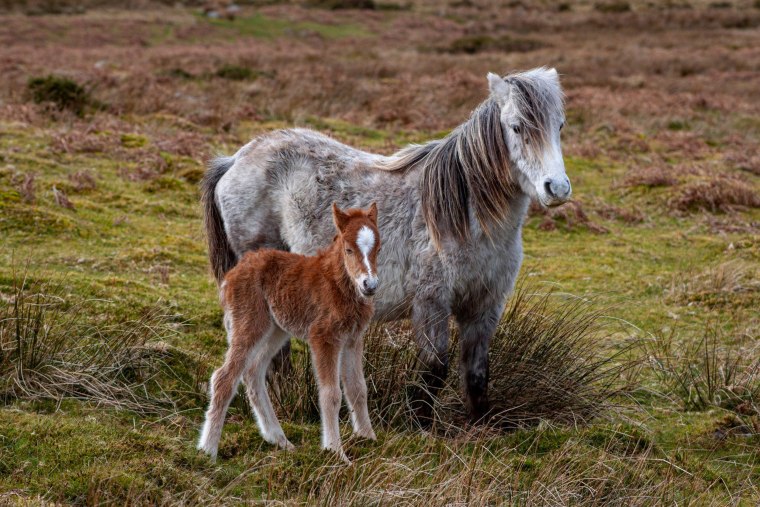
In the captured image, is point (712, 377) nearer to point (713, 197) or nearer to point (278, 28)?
point (713, 197)

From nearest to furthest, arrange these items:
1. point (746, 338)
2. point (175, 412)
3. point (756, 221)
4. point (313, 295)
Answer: point (313, 295) → point (175, 412) → point (746, 338) → point (756, 221)

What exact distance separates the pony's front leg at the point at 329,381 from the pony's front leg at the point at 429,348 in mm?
1149

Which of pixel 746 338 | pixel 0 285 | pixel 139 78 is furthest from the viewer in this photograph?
pixel 139 78

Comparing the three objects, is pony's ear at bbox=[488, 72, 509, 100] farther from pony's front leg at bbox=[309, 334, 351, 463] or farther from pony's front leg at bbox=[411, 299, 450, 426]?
pony's front leg at bbox=[309, 334, 351, 463]

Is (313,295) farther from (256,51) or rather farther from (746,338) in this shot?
(256,51)

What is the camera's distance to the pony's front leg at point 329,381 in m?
5.28

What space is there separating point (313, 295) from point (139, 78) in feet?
61.6

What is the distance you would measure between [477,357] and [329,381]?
64.1 inches

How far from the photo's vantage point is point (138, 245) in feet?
36.2

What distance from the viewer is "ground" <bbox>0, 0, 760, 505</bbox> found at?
5344 millimetres

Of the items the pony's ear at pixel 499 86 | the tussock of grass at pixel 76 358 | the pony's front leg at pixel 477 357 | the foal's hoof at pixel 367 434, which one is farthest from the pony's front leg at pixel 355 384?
the pony's ear at pixel 499 86

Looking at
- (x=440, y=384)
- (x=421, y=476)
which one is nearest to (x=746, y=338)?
(x=440, y=384)

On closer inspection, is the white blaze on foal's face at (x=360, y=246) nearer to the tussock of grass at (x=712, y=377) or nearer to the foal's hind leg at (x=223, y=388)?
the foal's hind leg at (x=223, y=388)

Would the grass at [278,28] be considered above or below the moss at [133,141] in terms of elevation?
above
